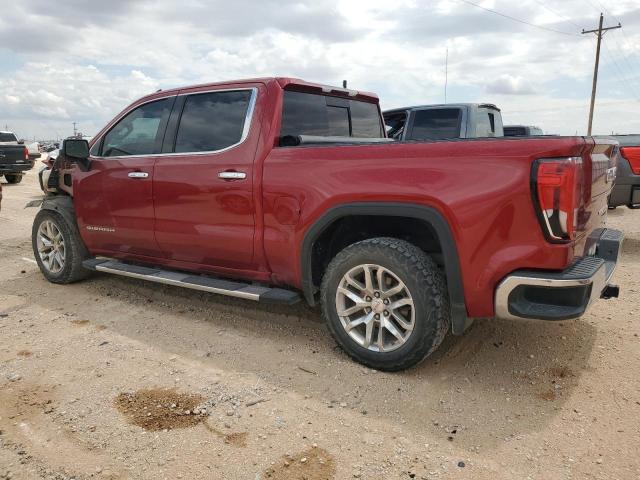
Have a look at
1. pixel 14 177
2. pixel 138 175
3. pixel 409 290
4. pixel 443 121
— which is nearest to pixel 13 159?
pixel 14 177

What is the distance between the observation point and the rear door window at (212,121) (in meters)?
3.85

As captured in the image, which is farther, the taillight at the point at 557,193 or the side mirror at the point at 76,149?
the side mirror at the point at 76,149

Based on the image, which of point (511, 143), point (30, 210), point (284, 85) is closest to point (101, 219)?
point (284, 85)

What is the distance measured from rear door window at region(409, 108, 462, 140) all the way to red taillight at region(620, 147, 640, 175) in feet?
6.98

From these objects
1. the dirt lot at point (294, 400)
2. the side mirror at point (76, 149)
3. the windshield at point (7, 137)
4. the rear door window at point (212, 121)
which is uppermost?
the windshield at point (7, 137)

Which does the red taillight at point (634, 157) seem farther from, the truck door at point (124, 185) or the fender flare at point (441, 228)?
the truck door at point (124, 185)

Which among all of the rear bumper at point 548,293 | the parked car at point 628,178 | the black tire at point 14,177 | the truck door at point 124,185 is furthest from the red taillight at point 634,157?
the black tire at point 14,177

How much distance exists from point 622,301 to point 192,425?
3810 mm

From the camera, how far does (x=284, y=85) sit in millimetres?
3785

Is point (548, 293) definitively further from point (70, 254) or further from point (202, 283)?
point (70, 254)

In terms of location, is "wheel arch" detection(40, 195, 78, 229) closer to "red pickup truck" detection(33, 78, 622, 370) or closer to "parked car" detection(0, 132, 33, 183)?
"red pickup truck" detection(33, 78, 622, 370)

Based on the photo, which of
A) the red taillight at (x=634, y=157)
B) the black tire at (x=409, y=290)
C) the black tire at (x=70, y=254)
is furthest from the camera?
the red taillight at (x=634, y=157)

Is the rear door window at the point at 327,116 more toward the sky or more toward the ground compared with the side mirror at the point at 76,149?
more toward the sky

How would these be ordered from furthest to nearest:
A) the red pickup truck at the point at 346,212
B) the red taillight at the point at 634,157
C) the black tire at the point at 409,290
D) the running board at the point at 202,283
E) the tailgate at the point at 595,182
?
the red taillight at the point at 634,157 < the running board at the point at 202,283 < the black tire at the point at 409,290 < the tailgate at the point at 595,182 < the red pickup truck at the point at 346,212
